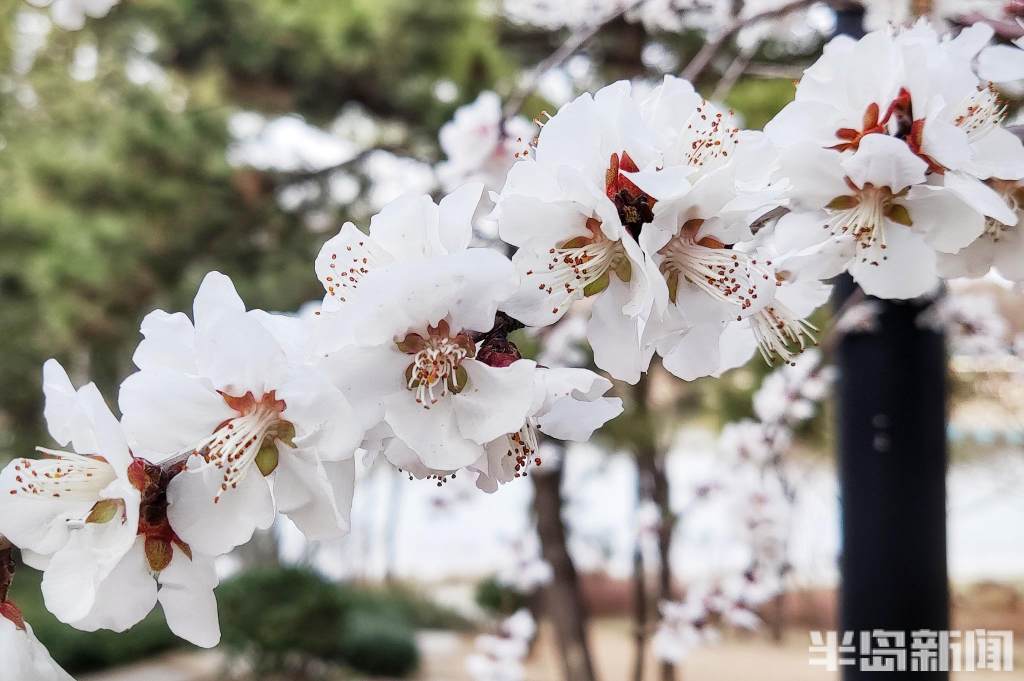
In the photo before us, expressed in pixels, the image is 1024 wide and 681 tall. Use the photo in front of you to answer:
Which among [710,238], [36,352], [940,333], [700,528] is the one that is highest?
[36,352]

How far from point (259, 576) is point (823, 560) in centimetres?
400

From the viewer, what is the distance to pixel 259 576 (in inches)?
154

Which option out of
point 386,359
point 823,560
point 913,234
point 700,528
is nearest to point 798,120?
point 913,234

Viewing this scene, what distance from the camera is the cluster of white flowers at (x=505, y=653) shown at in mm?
1734

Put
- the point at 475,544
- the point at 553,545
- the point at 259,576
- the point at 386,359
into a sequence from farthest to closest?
the point at 475,544 → the point at 259,576 → the point at 553,545 → the point at 386,359

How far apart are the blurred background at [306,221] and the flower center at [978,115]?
2.35ft

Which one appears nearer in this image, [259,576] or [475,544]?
[259,576]

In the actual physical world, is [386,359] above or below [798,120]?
below

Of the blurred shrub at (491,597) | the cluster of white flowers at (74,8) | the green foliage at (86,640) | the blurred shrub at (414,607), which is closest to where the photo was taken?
the cluster of white flowers at (74,8)

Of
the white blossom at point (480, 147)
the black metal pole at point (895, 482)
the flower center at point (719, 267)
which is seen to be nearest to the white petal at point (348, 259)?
the flower center at point (719, 267)

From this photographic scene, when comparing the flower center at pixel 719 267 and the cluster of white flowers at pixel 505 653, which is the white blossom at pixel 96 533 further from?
the cluster of white flowers at pixel 505 653

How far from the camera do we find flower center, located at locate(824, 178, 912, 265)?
35cm

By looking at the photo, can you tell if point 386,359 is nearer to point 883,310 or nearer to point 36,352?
point 883,310

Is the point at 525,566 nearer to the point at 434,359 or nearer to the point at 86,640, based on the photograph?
the point at 434,359
